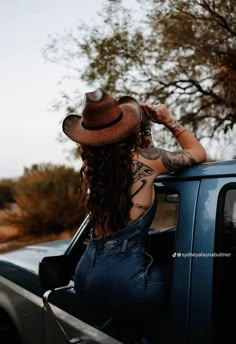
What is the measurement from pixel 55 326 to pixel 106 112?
107 cm

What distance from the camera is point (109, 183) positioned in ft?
6.97

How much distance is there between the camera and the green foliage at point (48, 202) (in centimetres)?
1377

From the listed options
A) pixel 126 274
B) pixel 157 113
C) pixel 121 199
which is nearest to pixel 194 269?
pixel 126 274

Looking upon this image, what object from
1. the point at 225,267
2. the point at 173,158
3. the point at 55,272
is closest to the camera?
the point at 225,267

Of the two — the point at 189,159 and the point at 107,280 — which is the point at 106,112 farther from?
the point at 107,280

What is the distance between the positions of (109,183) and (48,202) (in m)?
12.0

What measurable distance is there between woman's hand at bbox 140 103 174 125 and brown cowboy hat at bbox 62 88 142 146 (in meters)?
0.10

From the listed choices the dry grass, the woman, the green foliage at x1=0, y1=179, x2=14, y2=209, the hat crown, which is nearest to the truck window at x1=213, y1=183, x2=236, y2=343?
the woman

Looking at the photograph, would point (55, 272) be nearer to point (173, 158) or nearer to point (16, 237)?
point (173, 158)

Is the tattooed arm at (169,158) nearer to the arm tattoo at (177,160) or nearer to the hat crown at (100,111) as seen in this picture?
the arm tattoo at (177,160)

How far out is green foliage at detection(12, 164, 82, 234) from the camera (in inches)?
542

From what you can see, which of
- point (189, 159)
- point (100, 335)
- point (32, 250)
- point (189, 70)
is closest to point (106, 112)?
point (189, 159)

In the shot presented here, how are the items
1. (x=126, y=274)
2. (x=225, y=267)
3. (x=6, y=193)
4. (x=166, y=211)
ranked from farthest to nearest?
(x=6, y=193) < (x=166, y=211) < (x=126, y=274) < (x=225, y=267)

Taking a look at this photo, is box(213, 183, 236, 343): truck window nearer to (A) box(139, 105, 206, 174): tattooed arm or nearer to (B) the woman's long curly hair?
(A) box(139, 105, 206, 174): tattooed arm
